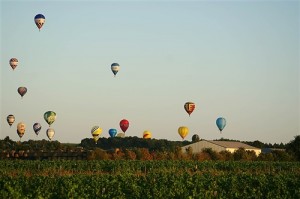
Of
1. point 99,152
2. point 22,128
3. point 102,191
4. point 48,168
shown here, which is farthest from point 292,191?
point 22,128

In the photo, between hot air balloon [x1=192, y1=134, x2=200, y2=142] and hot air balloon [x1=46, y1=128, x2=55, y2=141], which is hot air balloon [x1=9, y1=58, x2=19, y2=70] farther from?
hot air balloon [x1=192, y1=134, x2=200, y2=142]

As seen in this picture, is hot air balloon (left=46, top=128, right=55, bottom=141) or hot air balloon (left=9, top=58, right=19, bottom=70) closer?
hot air balloon (left=9, top=58, right=19, bottom=70)

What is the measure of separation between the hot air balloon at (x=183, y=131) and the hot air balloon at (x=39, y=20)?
1365 inches

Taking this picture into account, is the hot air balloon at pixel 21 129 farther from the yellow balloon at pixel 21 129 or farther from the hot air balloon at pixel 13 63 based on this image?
the hot air balloon at pixel 13 63

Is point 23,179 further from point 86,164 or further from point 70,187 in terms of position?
point 86,164

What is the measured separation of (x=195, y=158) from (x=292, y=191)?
39.8 metres

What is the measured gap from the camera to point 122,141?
162 meters

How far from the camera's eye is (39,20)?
6950 cm

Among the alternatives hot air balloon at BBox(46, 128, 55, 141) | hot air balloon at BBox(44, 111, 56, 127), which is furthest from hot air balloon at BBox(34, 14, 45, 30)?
hot air balloon at BBox(46, 128, 55, 141)

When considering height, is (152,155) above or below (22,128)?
below

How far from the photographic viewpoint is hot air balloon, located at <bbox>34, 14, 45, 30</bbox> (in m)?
69.3

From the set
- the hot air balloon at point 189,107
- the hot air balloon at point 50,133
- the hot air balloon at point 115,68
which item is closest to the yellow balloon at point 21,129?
the hot air balloon at point 50,133

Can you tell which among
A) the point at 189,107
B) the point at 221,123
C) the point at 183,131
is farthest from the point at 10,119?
the point at 221,123

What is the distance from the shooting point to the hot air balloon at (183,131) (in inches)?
3701
